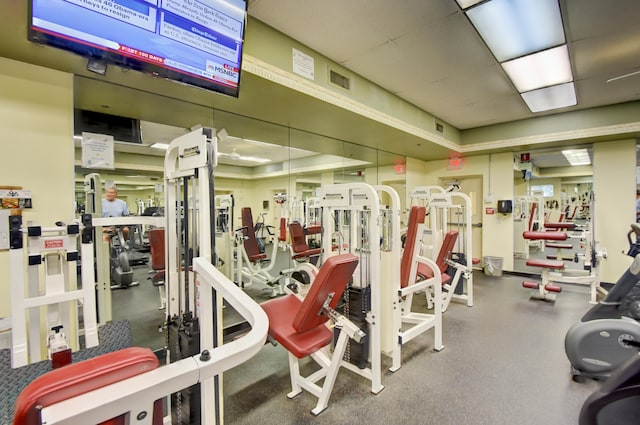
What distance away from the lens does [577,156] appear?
625 centimetres

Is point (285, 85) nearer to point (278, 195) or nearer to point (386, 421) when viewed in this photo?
point (278, 195)

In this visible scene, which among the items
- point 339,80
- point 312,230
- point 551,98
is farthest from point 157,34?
point 551,98

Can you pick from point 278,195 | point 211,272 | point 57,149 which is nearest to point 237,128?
point 278,195

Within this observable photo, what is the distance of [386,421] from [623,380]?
1.34m

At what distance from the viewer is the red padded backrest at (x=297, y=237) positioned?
4.54 metres

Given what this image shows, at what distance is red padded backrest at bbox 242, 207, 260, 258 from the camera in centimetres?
423

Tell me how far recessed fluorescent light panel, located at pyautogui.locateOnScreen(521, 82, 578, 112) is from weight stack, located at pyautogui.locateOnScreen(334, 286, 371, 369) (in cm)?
382

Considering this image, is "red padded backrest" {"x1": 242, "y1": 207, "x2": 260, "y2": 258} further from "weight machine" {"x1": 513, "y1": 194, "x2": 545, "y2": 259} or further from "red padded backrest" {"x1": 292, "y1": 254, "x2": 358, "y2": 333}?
"weight machine" {"x1": 513, "y1": 194, "x2": 545, "y2": 259}

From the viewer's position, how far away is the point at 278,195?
4.54 metres

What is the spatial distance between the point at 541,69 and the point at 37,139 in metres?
4.83

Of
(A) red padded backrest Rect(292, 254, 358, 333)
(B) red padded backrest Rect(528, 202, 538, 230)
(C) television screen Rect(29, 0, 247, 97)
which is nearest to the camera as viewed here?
(C) television screen Rect(29, 0, 247, 97)

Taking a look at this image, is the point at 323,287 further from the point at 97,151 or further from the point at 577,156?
the point at 577,156

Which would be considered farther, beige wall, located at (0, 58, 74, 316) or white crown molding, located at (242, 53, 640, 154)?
white crown molding, located at (242, 53, 640, 154)

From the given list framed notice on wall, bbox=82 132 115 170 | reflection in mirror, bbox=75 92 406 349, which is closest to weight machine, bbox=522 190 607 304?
reflection in mirror, bbox=75 92 406 349
